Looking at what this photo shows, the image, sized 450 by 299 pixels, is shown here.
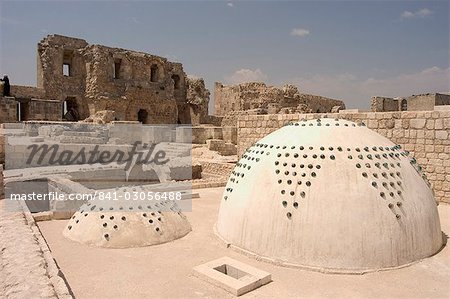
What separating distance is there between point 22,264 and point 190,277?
5.71 feet

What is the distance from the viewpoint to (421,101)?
14.3 meters

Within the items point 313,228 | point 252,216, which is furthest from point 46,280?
point 313,228

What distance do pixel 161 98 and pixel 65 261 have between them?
28.3 meters

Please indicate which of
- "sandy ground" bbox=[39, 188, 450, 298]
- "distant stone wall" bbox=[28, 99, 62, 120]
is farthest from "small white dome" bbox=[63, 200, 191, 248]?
"distant stone wall" bbox=[28, 99, 62, 120]

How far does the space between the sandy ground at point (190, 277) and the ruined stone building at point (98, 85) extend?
1995 cm

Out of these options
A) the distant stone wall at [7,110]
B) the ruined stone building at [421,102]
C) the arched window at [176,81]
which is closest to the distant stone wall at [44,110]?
the distant stone wall at [7,110]

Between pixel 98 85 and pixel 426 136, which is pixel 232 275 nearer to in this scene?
pixel 426 136

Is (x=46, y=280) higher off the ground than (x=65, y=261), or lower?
higher

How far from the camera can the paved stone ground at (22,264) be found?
10.0ft

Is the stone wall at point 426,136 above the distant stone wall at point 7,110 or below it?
below

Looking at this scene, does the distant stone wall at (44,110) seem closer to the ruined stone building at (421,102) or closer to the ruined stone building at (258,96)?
the ruined stone building at (258,96)

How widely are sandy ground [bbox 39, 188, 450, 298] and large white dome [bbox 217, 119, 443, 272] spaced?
0.19m

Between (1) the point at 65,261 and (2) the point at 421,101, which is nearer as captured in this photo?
(1) the point at 65,261

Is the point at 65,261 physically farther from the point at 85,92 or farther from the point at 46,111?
the point at 85,92
